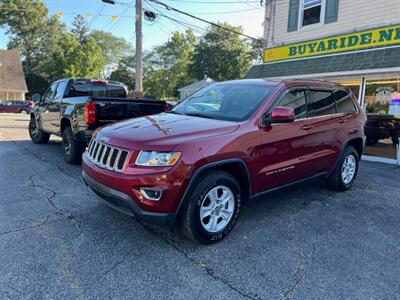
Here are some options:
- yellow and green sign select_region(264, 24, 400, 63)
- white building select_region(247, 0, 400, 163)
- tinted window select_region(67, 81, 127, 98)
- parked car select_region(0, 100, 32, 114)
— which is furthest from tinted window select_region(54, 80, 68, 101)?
parked car select_region(0, 100, 32, 114)

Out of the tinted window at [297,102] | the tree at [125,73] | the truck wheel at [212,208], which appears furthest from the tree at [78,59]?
the truck wheel at [212,208]

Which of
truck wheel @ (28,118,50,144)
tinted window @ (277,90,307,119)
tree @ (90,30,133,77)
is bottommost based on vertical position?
truck wheel @ (28,118,50,144)

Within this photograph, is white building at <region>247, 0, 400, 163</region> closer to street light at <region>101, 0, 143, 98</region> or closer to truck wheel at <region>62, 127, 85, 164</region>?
street light at <region>101, 0, 143, 98</region>

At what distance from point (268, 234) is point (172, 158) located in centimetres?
158

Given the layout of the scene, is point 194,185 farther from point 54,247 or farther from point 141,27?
point 141,27

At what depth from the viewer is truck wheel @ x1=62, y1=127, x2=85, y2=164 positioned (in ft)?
20.5

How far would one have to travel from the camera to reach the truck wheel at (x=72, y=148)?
6242mm

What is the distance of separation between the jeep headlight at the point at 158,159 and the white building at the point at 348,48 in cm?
718

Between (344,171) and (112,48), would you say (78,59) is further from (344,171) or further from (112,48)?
(344,171)

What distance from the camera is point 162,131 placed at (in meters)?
3.17

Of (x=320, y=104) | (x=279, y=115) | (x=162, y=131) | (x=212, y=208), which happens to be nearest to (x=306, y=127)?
(x=320, y=104)

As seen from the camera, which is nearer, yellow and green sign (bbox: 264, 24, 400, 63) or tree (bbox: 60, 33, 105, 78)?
yellow and green sign (bbox: 264, 24, 400, 63)

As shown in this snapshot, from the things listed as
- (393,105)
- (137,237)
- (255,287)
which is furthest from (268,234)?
(393,105)

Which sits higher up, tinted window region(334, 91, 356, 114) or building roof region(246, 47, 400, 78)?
building roof region(246, 47, 400, 78)
